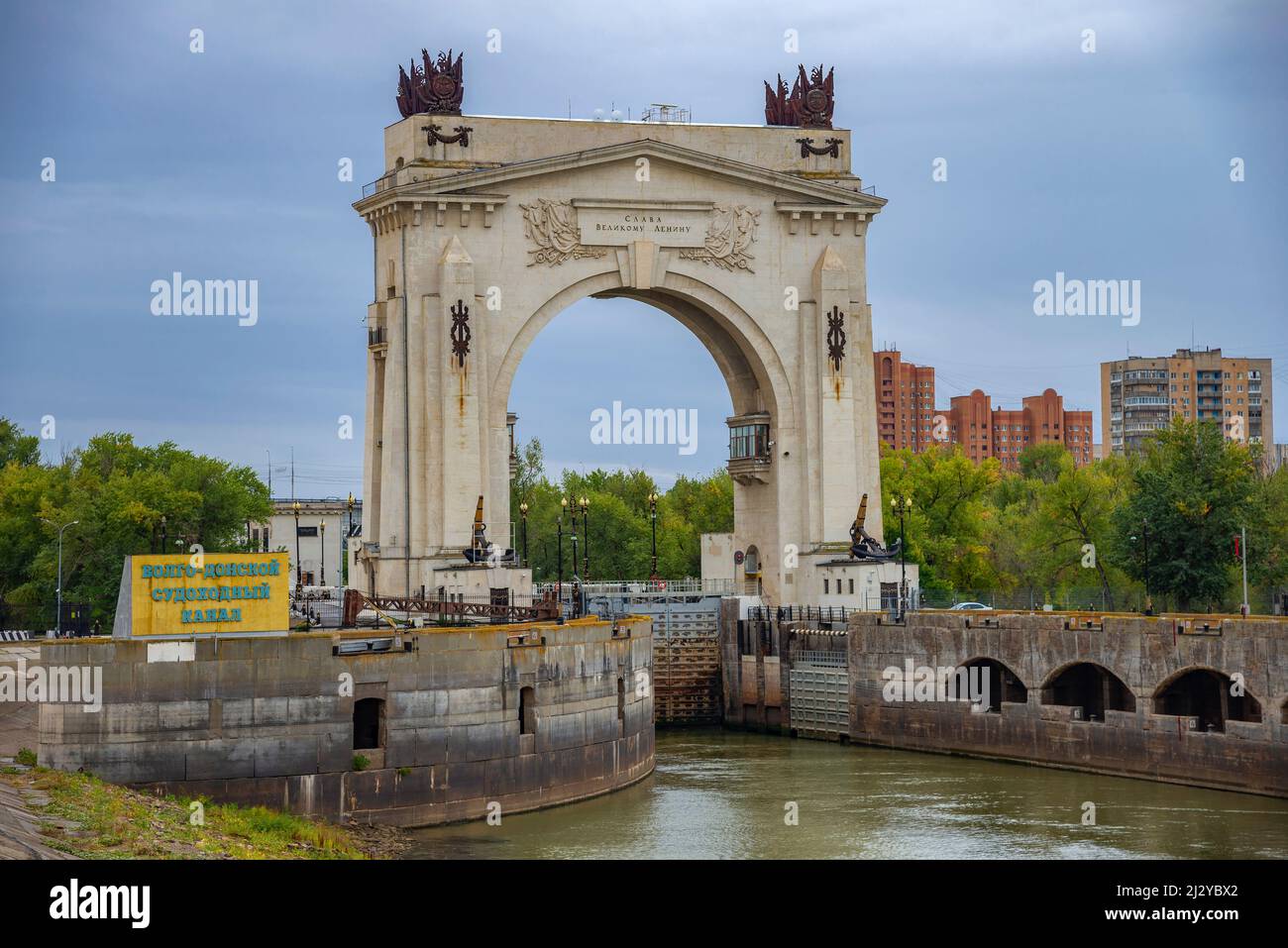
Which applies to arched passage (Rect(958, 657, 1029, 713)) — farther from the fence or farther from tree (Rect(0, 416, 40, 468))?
tree (Rect(0, 416, 40, 468))

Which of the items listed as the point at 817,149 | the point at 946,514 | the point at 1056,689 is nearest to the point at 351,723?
the point at 1056,689

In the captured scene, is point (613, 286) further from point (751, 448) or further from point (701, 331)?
point (751, 448)

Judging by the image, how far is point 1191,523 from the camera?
73.6m

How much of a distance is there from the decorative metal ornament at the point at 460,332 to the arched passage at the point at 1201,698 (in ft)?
93.3

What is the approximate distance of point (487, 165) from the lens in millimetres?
74938

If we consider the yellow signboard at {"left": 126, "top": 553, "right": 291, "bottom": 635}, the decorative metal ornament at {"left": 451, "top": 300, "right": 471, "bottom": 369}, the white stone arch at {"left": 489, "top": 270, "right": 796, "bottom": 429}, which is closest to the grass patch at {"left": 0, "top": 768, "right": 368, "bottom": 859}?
the yellow signboard at {"left": 126, "top": 553, "right": 291, "bottom": 635}

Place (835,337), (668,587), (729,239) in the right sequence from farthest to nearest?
(668,587) → (835,337) → (729,239)

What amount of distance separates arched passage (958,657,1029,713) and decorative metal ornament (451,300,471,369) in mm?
21464

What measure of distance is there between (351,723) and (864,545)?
34.3 m

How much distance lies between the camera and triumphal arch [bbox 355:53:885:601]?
242 ft

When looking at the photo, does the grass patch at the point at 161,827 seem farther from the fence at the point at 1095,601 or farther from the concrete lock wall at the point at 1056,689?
the fence at the point at 1095,601
